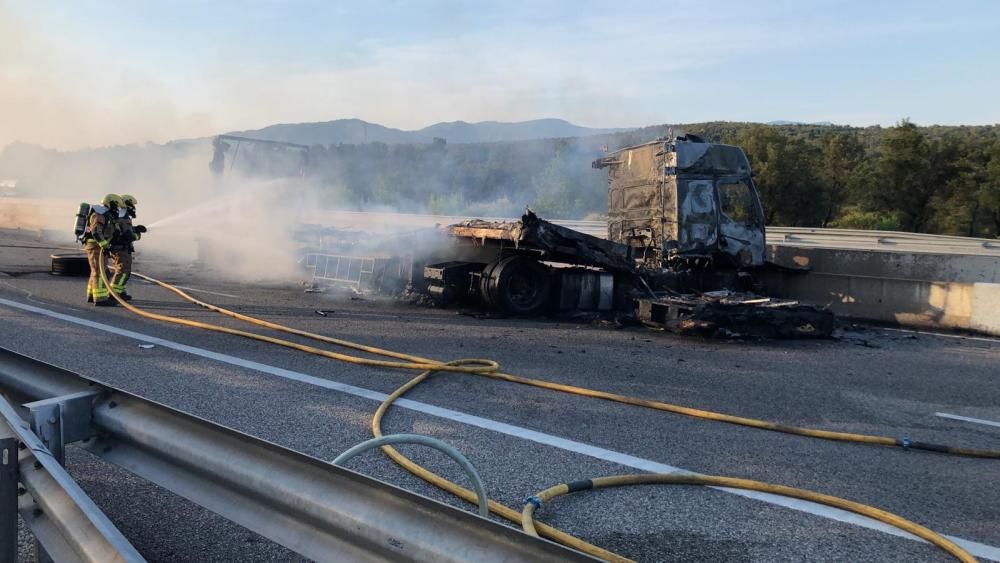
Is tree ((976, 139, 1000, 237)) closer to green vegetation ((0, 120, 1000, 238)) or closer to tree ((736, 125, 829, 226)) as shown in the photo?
green vegetation ((0, 120, 1000, 238))

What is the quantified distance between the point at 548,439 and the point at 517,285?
6937 mm

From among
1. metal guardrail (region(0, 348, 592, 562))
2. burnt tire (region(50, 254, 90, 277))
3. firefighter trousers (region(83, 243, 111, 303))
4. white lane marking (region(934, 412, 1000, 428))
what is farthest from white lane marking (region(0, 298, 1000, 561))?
burnt tire (region(50, 254, 90, 277))

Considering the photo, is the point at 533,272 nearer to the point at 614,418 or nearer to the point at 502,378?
the point at 502,378

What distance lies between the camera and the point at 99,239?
36.8ft

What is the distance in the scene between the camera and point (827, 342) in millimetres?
10023

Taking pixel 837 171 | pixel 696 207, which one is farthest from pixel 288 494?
pixel 837 171

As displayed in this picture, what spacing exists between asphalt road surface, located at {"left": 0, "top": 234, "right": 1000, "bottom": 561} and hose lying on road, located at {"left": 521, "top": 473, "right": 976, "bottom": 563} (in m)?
0.07

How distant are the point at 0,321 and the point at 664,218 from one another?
9427 mm

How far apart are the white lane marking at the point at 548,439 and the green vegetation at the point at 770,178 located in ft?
32.2

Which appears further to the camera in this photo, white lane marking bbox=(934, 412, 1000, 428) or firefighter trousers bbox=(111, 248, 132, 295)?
firefighter trousers bbox=(111, 248, 132, 295)

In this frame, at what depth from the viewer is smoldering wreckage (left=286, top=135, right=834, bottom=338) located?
454 inches

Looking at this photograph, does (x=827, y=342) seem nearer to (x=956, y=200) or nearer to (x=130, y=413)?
(x=130, y=413)

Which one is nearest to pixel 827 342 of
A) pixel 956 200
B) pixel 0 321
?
pixel 0 321

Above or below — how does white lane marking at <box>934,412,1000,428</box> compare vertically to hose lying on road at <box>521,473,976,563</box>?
above
